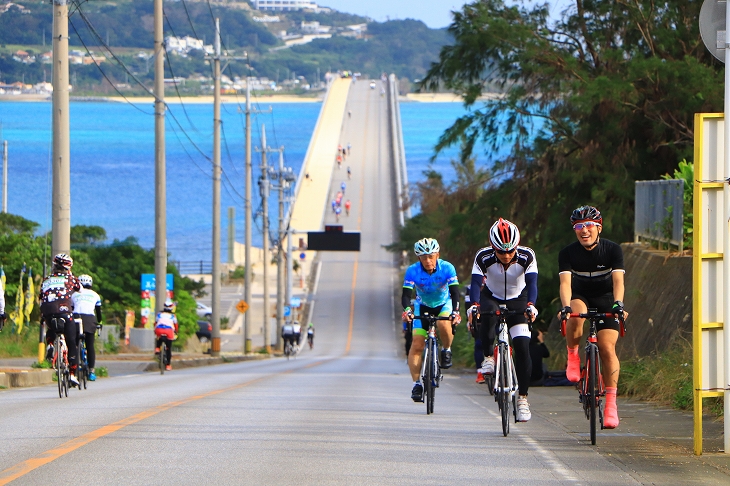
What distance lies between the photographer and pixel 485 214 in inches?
1200

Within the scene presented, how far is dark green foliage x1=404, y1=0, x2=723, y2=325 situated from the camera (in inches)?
1036

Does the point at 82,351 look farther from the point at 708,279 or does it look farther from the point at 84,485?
the point at 708,279

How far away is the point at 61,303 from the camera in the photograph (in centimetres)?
1541

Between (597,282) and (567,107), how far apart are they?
62.2 feet

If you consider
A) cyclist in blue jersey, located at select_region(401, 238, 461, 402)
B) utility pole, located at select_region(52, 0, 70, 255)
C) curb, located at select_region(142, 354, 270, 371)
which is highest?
utility pole, located at select_region(52, 0, 70, 255)

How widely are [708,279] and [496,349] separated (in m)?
2.35

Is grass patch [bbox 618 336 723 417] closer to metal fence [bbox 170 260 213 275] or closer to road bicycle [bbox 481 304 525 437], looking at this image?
A: road bicycle [bbox 481 304 525 437]

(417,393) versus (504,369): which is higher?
(504,369)

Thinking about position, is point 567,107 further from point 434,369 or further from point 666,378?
point 434,369

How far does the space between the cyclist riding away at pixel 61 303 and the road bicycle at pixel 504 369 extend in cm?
734

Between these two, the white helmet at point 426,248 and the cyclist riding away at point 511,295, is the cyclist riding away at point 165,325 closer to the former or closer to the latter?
the white helmet at point 426,248

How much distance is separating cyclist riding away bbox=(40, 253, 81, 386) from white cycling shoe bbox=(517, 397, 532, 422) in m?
7.48

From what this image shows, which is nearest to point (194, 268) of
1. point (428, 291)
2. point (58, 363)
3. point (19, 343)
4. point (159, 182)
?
point (159, 182)

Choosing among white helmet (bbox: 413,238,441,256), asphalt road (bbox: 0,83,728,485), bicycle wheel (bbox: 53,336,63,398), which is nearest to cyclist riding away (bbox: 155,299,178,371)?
asphalt road (bbox: 0,83,728,485)
